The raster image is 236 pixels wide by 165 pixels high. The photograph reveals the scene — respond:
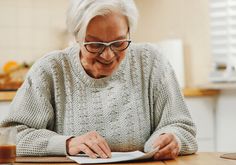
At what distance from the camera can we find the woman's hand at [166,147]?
1.64m

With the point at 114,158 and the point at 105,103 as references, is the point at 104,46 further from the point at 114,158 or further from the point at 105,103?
the point at 114,158

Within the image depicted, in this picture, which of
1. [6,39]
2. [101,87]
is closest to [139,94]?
[101,87]

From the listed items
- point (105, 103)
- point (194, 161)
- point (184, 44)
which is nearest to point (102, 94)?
point (105, 103)

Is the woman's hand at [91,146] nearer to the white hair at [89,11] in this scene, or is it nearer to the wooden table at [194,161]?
the wooden table at [194,161]

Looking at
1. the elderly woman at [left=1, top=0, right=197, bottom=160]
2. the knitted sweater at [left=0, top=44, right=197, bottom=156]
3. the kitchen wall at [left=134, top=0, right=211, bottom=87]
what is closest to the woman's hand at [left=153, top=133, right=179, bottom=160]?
the elderly woman at [left=1, top=0, right=197, bottom=160]

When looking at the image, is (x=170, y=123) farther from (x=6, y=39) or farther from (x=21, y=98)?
(x=6, y=39)

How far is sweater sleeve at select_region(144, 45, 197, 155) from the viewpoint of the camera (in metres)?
1.80

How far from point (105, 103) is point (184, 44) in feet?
4.94

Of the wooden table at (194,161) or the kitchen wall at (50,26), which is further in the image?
the kitchen wall at (50,26)

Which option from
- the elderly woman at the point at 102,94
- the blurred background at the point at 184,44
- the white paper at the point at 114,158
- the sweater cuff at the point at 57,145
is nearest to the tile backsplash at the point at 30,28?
→ the blurred background at the point at 184,44

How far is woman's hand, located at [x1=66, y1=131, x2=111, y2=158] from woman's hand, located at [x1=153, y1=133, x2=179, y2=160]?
0.52ft

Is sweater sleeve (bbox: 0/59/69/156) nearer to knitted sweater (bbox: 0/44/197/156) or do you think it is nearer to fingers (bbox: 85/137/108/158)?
knitted sweater (bbox: 0/44/197/156)

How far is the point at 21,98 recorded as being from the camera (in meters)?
1.87

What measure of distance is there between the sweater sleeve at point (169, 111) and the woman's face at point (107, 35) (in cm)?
20
